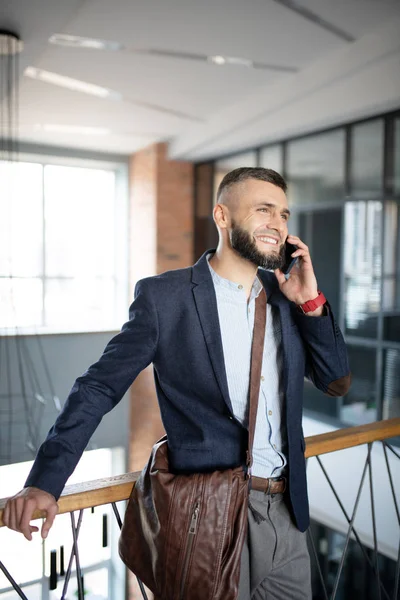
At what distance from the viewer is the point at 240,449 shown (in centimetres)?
130

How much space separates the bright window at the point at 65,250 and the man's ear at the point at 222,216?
7.05 metres

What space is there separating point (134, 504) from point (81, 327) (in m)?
7.53

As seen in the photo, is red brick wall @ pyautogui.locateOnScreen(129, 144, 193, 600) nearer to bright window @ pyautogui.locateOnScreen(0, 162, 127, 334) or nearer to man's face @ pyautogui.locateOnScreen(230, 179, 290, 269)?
bright window @ pyautogui.locateOnScreen(0, 162, 127, 334)

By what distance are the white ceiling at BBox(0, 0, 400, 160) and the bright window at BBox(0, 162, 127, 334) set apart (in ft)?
5.68

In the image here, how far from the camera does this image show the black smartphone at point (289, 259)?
58.2 inches

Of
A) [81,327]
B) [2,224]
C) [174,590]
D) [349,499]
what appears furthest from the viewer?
[81,327]

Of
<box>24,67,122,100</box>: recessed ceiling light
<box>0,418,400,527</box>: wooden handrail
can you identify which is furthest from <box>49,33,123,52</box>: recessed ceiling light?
<box>0,418,400,527</box>: wooden handrail

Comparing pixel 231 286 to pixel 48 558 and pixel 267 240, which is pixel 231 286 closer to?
pixel 267 240

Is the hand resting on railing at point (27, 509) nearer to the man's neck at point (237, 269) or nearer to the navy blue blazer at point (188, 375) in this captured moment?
the navy blue blazer at point (188, 375)

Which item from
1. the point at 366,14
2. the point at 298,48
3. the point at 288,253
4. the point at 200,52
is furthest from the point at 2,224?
the point at 288,253

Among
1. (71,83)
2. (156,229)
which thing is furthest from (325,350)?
(156,229)

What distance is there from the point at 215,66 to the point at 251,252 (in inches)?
165

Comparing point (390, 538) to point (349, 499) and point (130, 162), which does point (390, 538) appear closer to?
point (349, 499)

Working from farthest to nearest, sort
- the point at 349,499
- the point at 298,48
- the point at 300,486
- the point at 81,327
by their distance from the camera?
the point at 81,327
the point at 349,499
the point at 298,48
the point at 300,486
